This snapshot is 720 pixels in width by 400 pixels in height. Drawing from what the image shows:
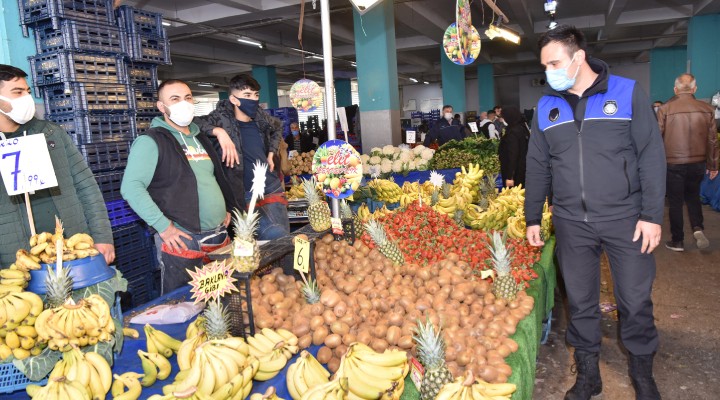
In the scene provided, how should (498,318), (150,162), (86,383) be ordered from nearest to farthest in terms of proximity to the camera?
(86,383), (498,318), (150,162)

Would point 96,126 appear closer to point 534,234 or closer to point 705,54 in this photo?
point 534,234

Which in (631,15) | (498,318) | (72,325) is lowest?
(498,318)

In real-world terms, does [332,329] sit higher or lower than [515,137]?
lower

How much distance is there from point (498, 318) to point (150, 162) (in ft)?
6.92

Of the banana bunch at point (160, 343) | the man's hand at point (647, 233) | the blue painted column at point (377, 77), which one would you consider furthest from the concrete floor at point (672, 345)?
the blue painted column at point (377, 77)

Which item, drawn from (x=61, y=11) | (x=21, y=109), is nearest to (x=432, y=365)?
(x=21, y=109)

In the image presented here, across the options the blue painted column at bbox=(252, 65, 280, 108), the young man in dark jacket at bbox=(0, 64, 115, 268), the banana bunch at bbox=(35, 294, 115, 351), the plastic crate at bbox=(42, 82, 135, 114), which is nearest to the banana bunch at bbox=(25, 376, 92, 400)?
the banana bunch at bbox=(35, 294, 115, 351)

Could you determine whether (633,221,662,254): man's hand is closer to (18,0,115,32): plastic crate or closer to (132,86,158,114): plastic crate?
(132,86,158,114): plastic crate

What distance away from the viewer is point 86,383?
1.78 metres

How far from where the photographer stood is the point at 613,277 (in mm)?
2992

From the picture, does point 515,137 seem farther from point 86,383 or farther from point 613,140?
point 86,383

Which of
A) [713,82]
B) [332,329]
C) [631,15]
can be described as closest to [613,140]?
[332,329]

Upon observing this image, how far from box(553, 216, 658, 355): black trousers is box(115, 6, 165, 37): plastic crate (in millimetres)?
3770

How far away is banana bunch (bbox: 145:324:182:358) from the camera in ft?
6.84
